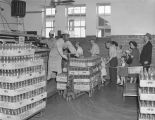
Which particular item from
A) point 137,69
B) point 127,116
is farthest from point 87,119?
point 137,69

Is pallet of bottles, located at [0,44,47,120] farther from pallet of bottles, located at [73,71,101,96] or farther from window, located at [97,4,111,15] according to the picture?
window, located at [97,4,111,15]

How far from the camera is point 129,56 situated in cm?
861

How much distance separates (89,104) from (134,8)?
6.34m

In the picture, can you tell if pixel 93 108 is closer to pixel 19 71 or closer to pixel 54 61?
pixel 54 61

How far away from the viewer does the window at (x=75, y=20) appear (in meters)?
11.8

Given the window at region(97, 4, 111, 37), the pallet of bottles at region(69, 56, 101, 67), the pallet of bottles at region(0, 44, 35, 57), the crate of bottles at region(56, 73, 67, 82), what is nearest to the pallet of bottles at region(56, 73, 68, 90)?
the crate of bottles at region(56, 73, 67, 82)

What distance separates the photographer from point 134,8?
1084cm

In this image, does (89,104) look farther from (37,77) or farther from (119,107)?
(37,77)

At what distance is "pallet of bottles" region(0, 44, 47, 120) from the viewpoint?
153 inches

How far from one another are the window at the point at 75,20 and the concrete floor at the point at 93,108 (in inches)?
207

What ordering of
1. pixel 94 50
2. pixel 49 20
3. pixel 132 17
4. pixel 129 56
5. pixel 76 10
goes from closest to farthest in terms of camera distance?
pixel 129 56
pixel 94 50
pixel 132 17
pixel 76 10
pixel 49 20

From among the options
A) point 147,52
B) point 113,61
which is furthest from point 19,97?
point 113,61

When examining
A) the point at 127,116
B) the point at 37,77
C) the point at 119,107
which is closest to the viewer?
the point at 37,77

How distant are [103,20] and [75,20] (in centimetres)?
141
